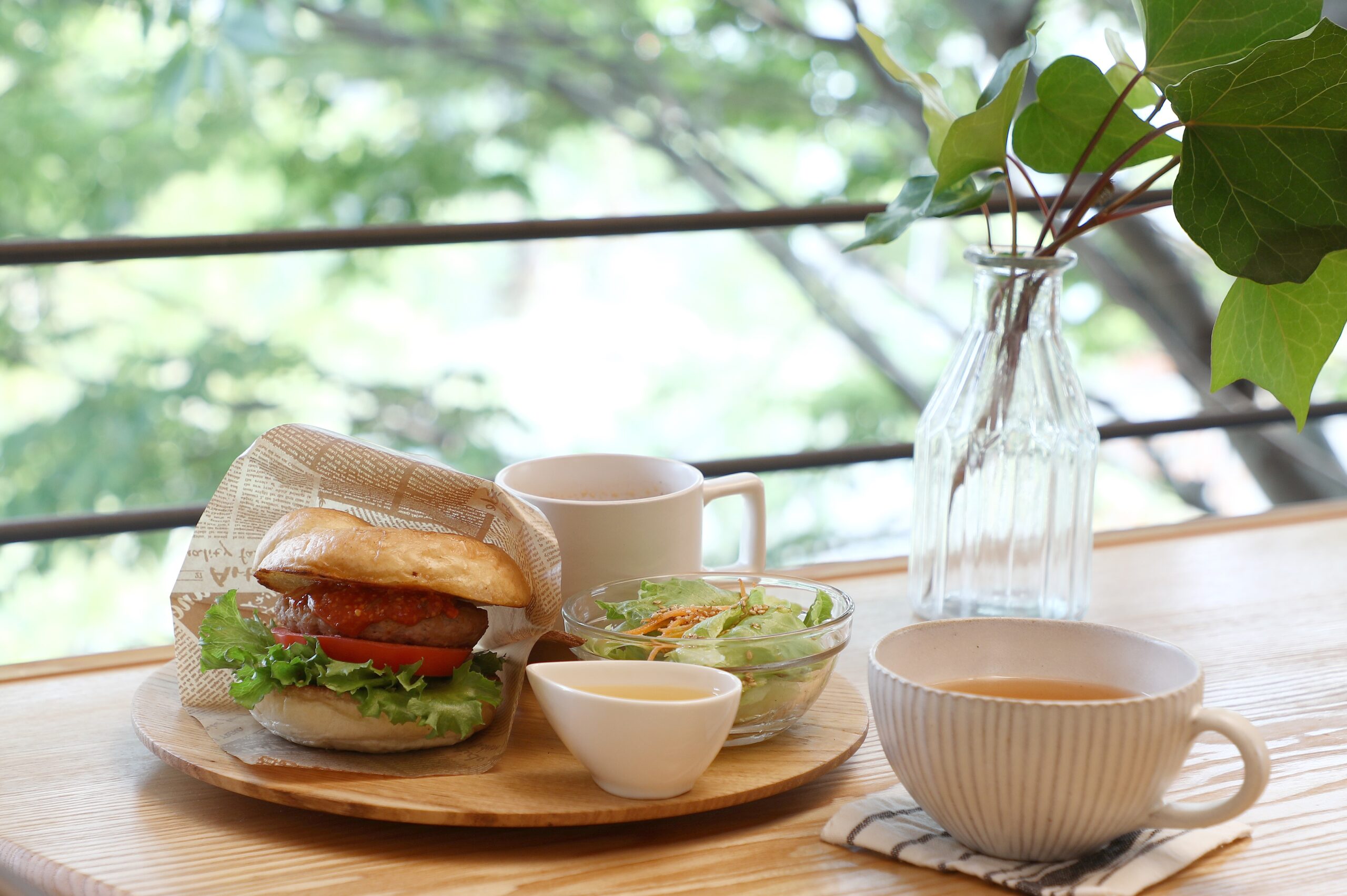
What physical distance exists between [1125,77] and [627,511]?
0.62 meters

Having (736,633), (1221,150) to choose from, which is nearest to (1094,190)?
(1221,150)

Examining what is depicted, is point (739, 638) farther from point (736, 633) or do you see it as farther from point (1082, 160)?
point (1082, 160)

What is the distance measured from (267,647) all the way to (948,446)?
62 cm

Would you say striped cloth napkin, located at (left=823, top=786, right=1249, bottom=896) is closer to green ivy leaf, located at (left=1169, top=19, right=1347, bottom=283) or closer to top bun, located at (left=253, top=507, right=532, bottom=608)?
top bun, located at (left=253, top=507, right=532, bottom=608)

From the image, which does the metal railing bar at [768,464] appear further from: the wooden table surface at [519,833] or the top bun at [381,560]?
the top bun at [381,560]

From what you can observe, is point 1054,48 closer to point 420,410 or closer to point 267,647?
point 420,410

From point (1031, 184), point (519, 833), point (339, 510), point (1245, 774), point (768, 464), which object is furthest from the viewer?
point (768, 464)

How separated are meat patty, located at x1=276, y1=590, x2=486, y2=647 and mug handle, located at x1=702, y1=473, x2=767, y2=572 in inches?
10.2

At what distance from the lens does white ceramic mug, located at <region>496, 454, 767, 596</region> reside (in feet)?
3.31

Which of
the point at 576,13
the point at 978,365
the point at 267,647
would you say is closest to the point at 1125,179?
the point at 576,13

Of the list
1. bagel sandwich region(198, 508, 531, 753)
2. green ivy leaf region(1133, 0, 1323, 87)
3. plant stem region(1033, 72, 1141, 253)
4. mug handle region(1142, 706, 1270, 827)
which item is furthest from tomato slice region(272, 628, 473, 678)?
green ivy leaf region(1133, 0, 1323, 87)

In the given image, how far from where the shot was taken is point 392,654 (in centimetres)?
89

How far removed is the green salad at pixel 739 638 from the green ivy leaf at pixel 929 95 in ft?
1.52

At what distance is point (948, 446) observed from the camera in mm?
1170
